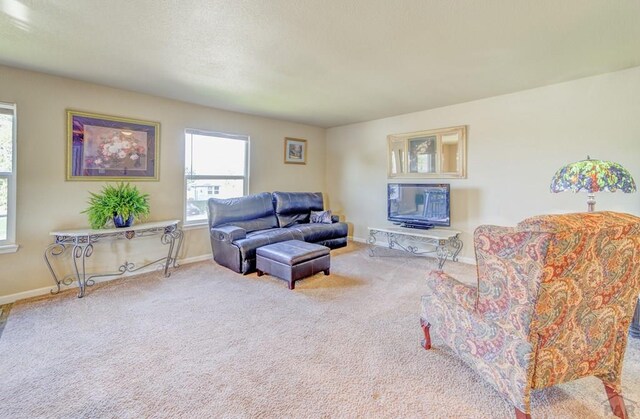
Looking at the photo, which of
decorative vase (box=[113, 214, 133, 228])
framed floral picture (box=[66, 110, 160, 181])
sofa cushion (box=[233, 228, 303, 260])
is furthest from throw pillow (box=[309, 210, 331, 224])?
decorative vase (box=[113, 214, 133, 228])

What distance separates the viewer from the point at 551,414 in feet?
5.08

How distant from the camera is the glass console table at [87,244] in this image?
3.08 metres

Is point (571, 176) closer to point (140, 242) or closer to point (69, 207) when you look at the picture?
point (140, 242)

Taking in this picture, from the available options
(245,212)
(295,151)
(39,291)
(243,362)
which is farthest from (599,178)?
(39,291)

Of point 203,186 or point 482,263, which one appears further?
point 203,186

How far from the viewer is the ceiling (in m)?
1.99

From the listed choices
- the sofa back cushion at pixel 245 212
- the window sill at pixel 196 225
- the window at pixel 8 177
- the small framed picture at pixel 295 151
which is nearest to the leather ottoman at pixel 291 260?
the sofa back cushion at pixel 245 212

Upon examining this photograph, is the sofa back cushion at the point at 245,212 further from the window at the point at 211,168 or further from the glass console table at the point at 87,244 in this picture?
the glass console table at the point at 87,244

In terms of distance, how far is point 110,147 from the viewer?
3643mm

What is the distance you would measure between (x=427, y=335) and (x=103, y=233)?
130 inches

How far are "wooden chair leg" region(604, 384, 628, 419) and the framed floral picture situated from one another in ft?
15.6

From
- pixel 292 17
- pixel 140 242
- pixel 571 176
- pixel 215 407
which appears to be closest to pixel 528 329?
pixel 215 407

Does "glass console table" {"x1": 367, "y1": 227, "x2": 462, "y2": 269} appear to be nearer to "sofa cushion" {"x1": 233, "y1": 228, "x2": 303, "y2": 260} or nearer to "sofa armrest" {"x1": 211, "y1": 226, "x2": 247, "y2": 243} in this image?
"sofa cushion" {"x1": 233, "y1": 228, "x2": 303, "y2": 260}

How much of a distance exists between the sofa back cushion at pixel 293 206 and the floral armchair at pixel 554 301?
3.80m
